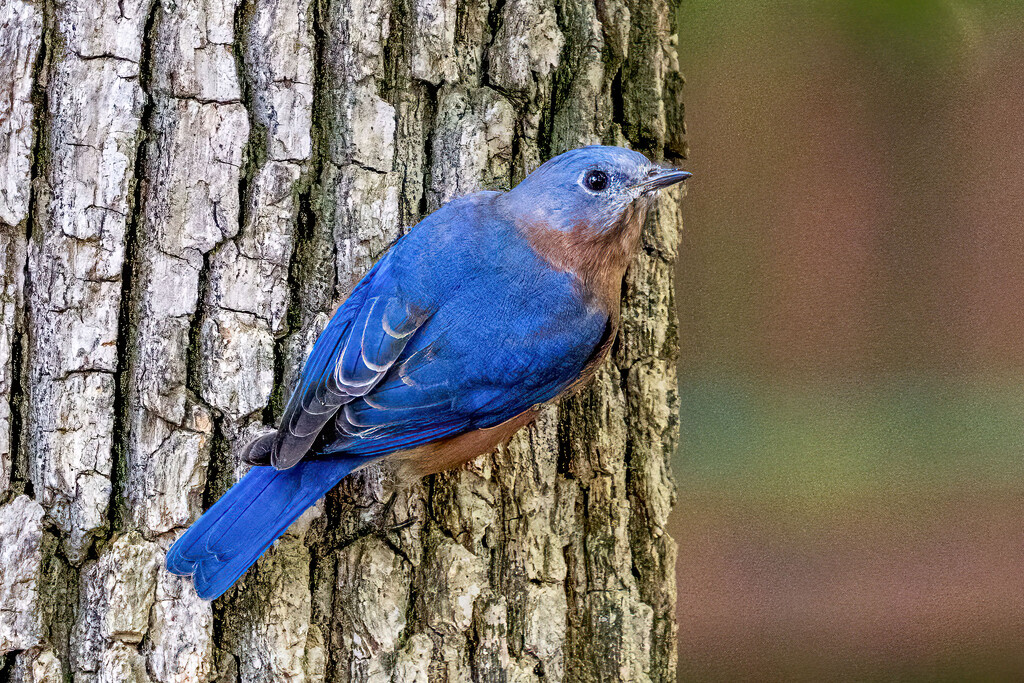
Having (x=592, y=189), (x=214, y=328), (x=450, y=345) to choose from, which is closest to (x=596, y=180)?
(x=592, y=189)

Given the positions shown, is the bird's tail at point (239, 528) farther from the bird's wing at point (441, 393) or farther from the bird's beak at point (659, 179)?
the bird's beak at point (659, 179)

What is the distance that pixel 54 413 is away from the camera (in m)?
1.57

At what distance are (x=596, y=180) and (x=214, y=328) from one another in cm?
69

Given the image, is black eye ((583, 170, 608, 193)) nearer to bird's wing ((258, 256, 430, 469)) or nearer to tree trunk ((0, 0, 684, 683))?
tree trunk ((0, 0, 684, 683))

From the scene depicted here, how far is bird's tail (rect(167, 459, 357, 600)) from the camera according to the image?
149 centimetres

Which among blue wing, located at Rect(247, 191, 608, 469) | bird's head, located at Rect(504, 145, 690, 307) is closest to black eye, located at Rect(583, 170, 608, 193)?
bird's head, located at Rect(504, 145, 690, 307)

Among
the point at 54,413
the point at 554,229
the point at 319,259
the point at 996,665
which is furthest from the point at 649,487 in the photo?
the point at 54,413

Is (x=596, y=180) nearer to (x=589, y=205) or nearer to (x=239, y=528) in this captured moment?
(x=589, y=205)

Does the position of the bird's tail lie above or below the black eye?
below

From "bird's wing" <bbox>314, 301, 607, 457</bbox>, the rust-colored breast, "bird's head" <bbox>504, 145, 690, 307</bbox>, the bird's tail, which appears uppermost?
"bird's head" <bbox>504, 145, 690, 307</bbox>

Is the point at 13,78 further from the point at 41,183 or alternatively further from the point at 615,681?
the point at 615,681

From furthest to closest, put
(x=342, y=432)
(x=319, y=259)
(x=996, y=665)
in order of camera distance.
A: (x=996, y=665) → (x=319, y=259) → (x=342, y=432)

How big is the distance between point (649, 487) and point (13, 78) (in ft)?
4.34

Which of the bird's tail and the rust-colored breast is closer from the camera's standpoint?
the bird's tail
